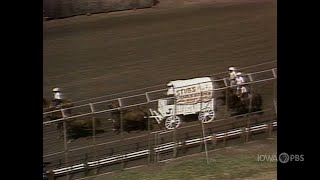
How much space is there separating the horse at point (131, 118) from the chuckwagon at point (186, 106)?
→ 0.18 feet

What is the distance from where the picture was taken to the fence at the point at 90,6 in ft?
12.1

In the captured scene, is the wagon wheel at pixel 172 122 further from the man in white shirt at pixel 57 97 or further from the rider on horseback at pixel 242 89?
the man in white shirt at pixel 57 97

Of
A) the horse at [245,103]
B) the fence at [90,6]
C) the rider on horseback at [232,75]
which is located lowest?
the horse at [245,103]

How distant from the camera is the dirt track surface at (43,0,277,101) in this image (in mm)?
3361

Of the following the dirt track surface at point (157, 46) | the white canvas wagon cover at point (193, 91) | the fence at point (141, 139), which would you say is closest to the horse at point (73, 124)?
the fence at point (141, 139)

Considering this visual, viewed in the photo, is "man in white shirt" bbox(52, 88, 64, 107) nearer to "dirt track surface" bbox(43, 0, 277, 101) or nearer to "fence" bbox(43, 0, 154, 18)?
"dirt track surface" bbox(43, 0, 277, 101)

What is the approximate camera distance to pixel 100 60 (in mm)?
3785

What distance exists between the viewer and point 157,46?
13.0 ft

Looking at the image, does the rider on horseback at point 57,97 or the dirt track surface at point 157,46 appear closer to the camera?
the rider on horseback at point 57,97
